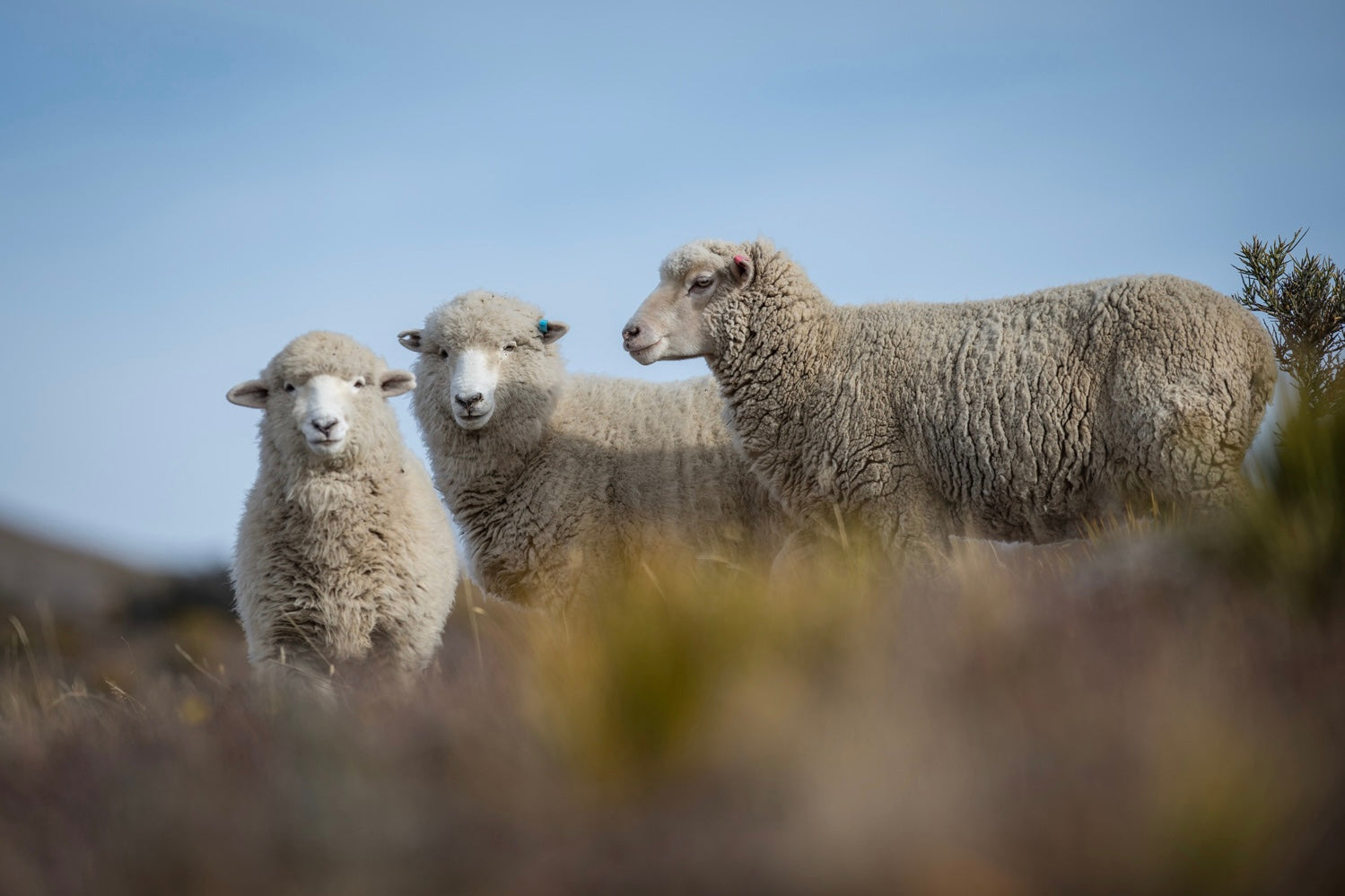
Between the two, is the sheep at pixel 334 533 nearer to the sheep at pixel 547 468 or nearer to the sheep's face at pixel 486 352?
the sheep's face at pixel 486 352

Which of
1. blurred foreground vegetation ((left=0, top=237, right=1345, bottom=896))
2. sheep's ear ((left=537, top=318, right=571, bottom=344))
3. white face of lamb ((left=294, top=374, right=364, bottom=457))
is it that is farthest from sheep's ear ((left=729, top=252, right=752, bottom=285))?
blurred foreground vegetation ((left=0, top=237, right=1345, bottom=896))

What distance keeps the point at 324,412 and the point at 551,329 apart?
2.31 m

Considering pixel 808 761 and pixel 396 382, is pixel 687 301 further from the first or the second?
pixel 808 761

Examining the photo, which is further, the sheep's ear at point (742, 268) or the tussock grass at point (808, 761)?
the sheep's ear at point (742, 268)

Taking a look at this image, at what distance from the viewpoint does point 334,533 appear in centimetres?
570

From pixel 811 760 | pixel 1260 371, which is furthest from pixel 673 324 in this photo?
pixel 811 760

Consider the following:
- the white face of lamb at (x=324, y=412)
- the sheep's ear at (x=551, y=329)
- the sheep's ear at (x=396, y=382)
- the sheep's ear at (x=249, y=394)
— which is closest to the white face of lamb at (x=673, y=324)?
the sheep's ear at (x=551, y=329)

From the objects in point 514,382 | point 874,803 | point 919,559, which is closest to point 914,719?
point 874,803

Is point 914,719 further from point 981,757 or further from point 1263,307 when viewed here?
point 1263,307

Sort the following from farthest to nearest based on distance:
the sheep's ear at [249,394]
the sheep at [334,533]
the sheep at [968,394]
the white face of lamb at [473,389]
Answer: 1. the white face of lamb at [473,389]
2. the sheep's ear at [249,394]
3. the sheep at [968,394]
4. the sheep at [334,533]

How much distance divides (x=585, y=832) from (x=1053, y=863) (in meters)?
1.01

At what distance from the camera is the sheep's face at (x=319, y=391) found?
5.60 metres

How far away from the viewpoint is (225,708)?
4191 mm

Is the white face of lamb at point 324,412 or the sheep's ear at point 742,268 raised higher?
the sheep's ear at point 742,268
